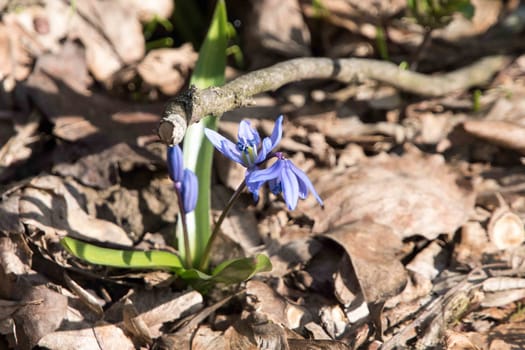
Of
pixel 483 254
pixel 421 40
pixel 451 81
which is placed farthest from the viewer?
pixel 421 40

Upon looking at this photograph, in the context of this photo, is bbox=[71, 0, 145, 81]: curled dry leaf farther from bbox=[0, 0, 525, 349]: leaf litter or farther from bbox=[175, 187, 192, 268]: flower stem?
bbox=[175, 187, 192, 268]: flower stem

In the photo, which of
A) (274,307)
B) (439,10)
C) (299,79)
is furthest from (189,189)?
(439,10)

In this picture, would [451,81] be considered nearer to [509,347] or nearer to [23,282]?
[509,347]

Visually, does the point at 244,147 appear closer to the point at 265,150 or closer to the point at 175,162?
the point at 265,150

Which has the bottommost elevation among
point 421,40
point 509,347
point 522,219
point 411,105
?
point 509,347

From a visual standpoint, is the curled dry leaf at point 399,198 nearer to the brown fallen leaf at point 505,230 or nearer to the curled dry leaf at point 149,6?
the brown fallen leaf at point 505,230

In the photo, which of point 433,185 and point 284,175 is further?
point 433,185

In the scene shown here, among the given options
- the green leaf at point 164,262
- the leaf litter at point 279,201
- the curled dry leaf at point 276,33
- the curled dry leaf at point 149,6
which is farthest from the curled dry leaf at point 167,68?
the green leaf at point 164,262

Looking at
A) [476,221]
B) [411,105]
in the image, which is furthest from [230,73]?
[476,221]
